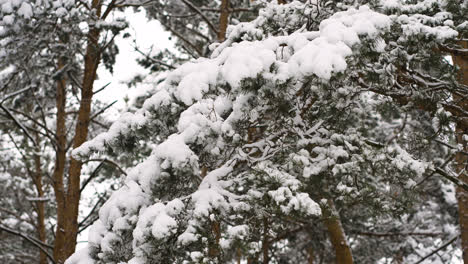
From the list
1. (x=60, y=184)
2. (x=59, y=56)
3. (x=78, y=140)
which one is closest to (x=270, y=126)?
(x=78, y=140)

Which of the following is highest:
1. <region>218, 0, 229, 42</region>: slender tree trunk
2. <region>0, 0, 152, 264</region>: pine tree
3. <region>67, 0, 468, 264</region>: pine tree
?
→ <region>218, 0, 229, 42</region>: slender tree trunk

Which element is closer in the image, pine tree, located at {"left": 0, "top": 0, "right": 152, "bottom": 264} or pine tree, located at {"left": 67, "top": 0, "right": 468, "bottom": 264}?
pine tree, located at {"left": 67, "top": 0, "right": 468, "bottom": 264}

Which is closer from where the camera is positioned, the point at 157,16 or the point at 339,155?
the point at 339,155

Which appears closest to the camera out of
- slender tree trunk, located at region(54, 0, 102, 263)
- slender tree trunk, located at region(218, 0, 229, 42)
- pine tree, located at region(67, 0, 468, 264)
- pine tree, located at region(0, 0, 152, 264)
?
pine tree, located at region(67, 0, 468, 264)

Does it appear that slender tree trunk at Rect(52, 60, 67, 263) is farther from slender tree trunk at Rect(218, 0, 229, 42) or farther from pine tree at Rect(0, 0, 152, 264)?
slender tree trunk at Rect(218, 0, 229, 42)

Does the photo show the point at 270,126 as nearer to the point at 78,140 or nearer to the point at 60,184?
the point at 78,140

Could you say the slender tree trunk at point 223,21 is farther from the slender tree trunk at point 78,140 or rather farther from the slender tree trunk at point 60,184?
the slender tree trunk at point 60,184

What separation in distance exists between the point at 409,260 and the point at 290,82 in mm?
10796

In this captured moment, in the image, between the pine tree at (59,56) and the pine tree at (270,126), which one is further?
the pine tree at (59,56)

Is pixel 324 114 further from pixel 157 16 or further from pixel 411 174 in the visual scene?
pixel 157 16

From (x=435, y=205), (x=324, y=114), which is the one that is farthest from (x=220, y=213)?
(x=435, y=205)

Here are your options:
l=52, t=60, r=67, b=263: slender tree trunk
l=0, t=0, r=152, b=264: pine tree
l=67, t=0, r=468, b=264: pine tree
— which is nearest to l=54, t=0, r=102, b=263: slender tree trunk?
l=0, t=0, r=152, b=264: pine tree

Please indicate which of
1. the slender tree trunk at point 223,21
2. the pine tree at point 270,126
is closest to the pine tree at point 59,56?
the slender tree trunk at point 223,21

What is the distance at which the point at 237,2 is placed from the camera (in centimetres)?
1015
